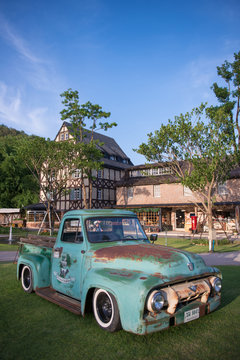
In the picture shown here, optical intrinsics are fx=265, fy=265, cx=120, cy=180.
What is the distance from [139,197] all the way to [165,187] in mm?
3774

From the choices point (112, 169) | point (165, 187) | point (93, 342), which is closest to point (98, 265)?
point (93, 342)

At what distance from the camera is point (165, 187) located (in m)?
31.5

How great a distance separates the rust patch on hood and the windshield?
1.31 ft

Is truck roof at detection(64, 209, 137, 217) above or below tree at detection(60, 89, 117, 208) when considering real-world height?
below

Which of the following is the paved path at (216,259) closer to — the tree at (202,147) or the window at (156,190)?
the tree at (202,147)

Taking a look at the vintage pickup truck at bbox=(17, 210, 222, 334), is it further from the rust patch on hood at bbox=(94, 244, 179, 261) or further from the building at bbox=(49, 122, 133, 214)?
the building at bbox=(49, 122, 133, 214)

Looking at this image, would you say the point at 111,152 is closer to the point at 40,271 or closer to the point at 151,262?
the point at 40,271

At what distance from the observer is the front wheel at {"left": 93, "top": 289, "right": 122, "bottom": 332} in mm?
3561

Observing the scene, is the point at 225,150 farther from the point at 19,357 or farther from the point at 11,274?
the point at 19,357

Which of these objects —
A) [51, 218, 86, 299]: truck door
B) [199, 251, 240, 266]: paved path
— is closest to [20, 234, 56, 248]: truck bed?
[51, 218, 86, 299]: truck door

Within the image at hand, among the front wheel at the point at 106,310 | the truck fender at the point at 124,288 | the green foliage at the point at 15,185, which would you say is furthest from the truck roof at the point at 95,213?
the green foliage at the point at 15,185

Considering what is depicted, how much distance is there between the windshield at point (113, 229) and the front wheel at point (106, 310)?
0.94 meters

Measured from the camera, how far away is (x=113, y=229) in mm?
4898

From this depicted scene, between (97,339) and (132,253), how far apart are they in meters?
1.24
